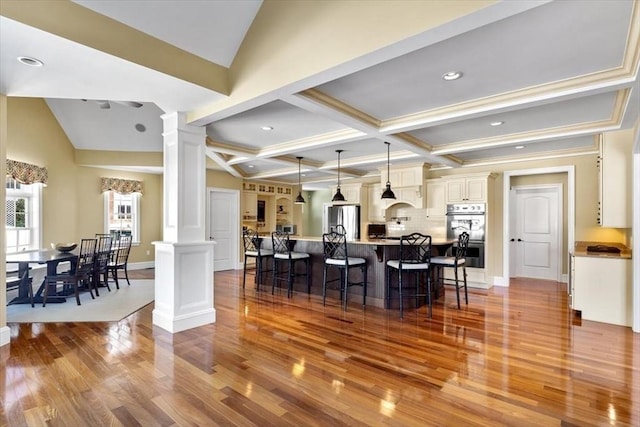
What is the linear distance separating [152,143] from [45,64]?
194 inches

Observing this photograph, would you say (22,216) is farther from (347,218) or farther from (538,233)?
(538,233)

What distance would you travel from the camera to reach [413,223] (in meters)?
7.36

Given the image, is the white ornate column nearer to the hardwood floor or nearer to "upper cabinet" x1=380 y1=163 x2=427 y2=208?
the hardwood floor

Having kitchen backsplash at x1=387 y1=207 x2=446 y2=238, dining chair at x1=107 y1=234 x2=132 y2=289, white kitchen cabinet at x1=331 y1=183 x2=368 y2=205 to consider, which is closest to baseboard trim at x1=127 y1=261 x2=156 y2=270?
dining chair at x1=107 y1=234 x2=132 y2=289

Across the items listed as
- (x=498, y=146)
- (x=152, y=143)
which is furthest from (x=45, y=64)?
(x=498, y=146)

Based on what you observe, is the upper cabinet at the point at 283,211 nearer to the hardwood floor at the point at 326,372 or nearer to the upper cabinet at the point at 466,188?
the upper cabinet at the point at 466,188

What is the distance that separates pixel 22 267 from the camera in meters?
4.70

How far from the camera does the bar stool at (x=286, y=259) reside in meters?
5.40

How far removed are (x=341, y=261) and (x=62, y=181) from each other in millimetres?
6148

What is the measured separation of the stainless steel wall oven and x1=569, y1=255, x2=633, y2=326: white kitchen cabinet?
6.29 ft

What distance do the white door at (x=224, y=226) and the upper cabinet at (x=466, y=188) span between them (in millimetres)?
5085

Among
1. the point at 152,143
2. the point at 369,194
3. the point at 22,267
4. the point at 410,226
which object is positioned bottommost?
the point at 22,267

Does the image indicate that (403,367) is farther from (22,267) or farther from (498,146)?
(22,267)

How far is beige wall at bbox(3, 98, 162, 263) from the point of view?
18.9 feet
